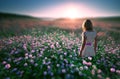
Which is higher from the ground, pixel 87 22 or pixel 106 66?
pixel 87 22

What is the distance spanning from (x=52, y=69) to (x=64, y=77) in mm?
391

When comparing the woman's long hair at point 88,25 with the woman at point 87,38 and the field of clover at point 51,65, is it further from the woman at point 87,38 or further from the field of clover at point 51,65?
the field of clover at point 51,65

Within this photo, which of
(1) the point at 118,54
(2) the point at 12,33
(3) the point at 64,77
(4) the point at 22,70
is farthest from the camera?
(2) the point at 12,33

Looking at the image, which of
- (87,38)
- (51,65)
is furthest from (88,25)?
(51,65)

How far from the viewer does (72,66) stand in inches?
189

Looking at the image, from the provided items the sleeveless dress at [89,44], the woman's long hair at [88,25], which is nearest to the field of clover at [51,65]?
the sleeveless dress at [89,44]

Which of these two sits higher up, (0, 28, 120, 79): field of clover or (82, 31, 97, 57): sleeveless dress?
(82, 31, 97, 57): sleeveless dress

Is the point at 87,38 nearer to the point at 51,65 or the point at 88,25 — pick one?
the point at 88,25

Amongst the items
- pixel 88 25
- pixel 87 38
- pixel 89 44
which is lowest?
pixel 89 44

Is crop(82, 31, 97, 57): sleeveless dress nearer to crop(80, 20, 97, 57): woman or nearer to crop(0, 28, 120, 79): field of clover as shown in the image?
crop(80, 20, 97, 57): woman

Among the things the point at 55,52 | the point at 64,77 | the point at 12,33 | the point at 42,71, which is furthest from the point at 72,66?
the point at 12,33

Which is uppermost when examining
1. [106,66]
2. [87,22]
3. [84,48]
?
[87,22]

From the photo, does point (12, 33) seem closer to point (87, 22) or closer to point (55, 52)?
point (55, 52)

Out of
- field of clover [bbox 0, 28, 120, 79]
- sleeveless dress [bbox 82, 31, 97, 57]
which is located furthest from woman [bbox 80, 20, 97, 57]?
field of clover [bbox 0, 28, 120, 79]
